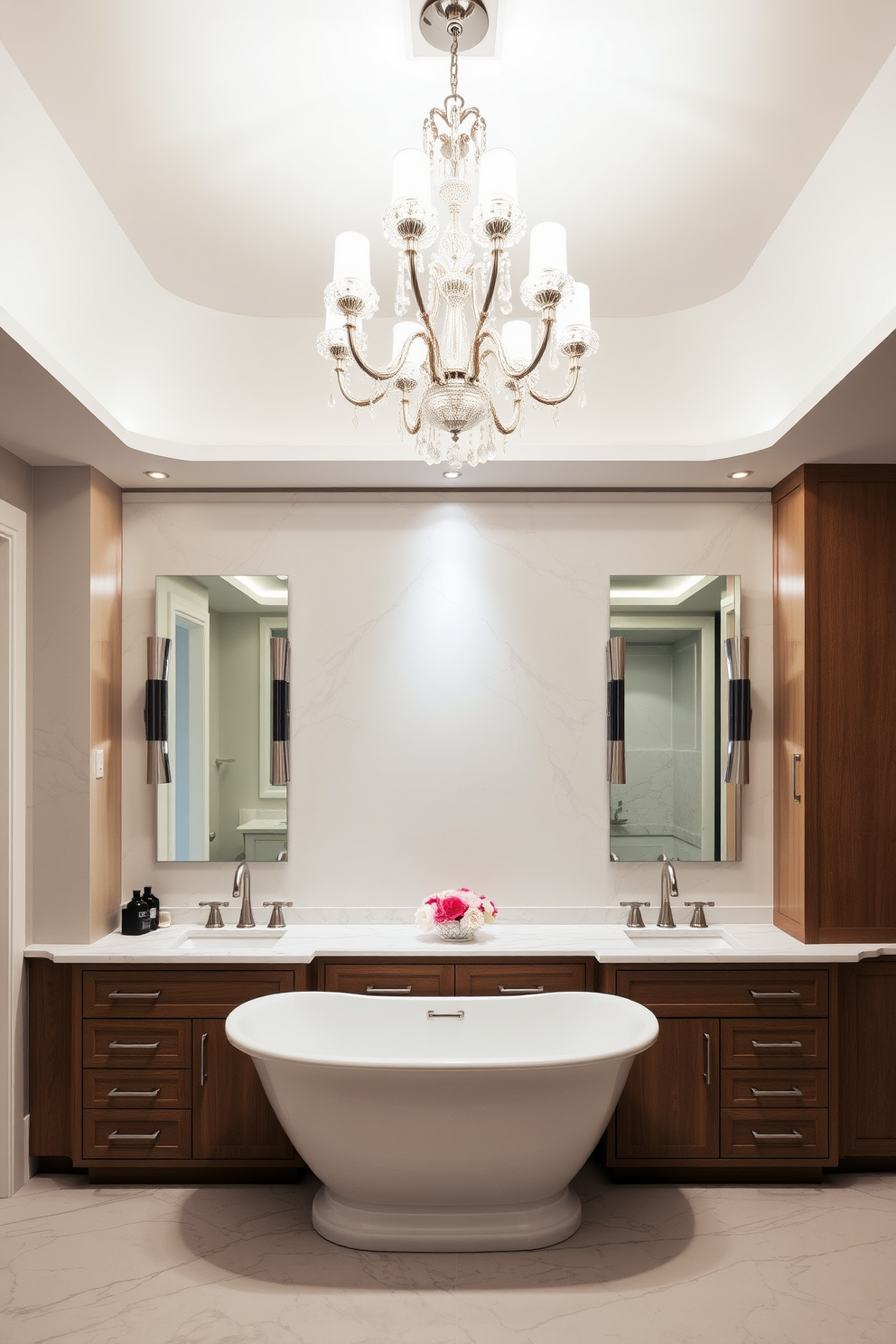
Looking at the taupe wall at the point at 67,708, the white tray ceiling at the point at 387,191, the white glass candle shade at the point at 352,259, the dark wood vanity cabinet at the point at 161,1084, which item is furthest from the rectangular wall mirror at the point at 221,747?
the white glass candle shade at the point at 352,259

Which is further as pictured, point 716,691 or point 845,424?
point 716,691

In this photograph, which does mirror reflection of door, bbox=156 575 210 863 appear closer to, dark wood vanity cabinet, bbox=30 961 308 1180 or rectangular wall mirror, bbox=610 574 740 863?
dark wood vanity cabinet, bbox=30 961 308 1180

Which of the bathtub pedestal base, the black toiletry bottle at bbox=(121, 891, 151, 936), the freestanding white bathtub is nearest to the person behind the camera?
the freestanding white bathtub

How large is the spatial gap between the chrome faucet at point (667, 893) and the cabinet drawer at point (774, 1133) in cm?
68

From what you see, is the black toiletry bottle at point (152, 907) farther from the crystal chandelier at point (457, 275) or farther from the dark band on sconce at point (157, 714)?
the crystal chandelier at point (457, 275)

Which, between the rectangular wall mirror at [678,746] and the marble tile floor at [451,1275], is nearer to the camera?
the marble tile floor at [451,1275]

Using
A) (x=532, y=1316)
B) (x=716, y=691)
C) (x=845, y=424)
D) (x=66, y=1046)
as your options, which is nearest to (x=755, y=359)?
(x=845, y=424)

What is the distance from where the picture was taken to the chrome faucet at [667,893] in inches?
136

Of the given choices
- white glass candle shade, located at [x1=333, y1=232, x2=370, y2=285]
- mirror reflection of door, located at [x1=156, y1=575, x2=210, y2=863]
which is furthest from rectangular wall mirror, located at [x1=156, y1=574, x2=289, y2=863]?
white glass candle shade, located at [x1=333, y1=232, x2=370, y2=285]

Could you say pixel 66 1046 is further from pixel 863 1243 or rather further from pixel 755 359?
pixel 755 359

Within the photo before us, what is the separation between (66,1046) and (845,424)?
3458 millimetres

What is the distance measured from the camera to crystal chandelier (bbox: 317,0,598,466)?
1.78 meters

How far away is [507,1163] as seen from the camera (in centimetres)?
261

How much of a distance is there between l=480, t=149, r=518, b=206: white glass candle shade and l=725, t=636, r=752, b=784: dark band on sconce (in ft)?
7.42
